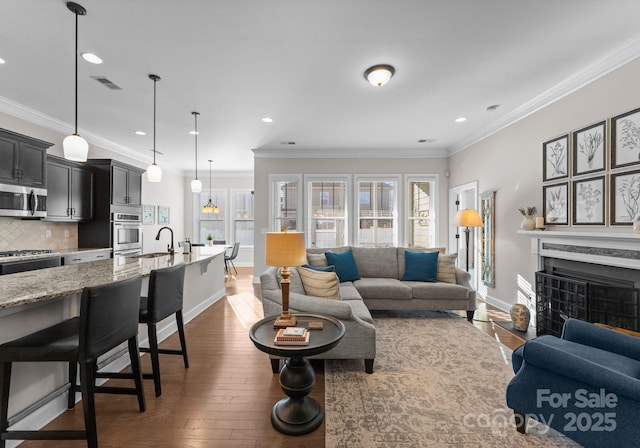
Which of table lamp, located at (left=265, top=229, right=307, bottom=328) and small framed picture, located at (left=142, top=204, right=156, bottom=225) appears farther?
small framed picture, located at (left=142, top=204, right=156, bottom=225)

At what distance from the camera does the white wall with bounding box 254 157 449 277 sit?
6.12m

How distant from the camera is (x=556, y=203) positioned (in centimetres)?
336

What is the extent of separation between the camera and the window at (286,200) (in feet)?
20.3

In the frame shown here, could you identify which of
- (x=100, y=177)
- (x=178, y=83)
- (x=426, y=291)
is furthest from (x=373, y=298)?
(x=100, y=177)

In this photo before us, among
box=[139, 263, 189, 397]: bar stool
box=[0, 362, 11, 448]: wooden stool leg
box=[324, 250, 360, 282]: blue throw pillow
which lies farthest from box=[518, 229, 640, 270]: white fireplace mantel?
box=[0, 362, 11, 448]: wooden stool leg

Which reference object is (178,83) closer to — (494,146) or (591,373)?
(591,373)

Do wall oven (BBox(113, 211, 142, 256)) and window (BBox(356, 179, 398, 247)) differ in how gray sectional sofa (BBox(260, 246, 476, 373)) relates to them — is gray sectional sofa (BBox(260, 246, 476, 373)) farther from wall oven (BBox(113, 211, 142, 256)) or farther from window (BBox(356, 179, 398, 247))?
wall oven (BBox(113, 211, 142, 256))

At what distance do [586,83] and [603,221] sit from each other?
1.45 metres

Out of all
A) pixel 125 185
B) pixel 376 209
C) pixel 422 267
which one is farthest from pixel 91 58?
pixel 376 209

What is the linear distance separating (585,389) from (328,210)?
5.07m

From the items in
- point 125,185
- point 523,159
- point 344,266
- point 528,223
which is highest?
point 523,159

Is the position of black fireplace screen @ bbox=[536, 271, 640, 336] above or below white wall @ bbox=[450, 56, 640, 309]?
below

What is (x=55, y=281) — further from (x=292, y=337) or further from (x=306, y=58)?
(x=306, y=58)

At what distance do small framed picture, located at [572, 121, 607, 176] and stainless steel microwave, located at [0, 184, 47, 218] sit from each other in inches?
257
